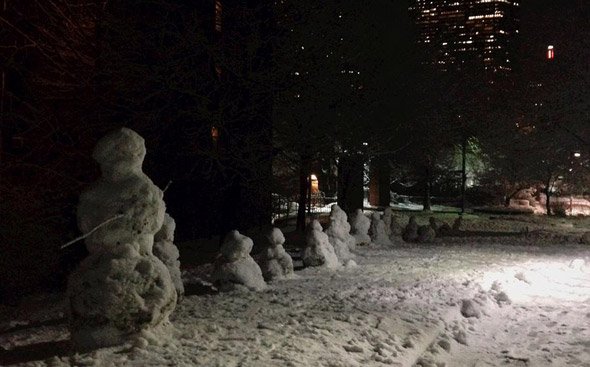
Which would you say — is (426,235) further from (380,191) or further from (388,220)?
(380,191)

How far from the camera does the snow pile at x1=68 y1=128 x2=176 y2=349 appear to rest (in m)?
6.77

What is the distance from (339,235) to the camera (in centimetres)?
1691

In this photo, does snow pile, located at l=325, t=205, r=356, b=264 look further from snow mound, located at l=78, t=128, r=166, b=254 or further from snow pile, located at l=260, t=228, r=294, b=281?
snow mound, located at l=78, t=128, r=166, b=254

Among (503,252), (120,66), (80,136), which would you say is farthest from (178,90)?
(503,252)

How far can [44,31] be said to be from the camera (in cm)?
1580

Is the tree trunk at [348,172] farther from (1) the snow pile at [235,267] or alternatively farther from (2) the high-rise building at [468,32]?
(1) the snow pile at [235,267]

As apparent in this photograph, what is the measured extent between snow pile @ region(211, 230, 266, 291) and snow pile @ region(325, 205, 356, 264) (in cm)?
469

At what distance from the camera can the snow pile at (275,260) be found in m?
13.0

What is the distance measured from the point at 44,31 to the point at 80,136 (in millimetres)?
3011

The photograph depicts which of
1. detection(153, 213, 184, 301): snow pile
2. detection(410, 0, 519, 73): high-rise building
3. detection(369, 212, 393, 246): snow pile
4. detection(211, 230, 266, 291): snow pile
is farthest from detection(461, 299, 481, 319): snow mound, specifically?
detection(410, 0, 519, 73): high-rise building

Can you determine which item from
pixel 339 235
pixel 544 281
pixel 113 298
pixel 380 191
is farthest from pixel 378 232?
pixel 380 191

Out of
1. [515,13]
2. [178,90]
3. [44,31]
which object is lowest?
[178,90]

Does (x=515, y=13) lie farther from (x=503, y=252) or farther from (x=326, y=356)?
(x=326, y=356)

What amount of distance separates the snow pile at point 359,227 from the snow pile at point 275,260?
7.00m
